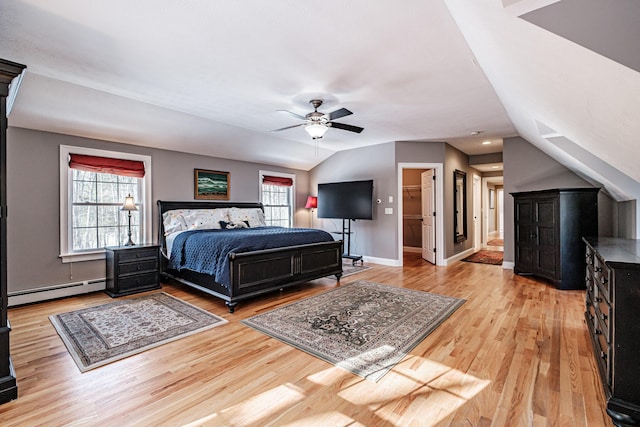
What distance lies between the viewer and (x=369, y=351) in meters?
2.44

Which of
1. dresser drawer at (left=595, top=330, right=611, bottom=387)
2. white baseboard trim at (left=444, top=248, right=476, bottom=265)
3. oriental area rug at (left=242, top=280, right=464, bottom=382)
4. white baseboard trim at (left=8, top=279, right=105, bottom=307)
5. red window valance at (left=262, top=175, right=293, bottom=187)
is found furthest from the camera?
red window valance at (left=262, top=175, right=293, bottom=187)

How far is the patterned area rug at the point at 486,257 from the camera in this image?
6338 millimetres

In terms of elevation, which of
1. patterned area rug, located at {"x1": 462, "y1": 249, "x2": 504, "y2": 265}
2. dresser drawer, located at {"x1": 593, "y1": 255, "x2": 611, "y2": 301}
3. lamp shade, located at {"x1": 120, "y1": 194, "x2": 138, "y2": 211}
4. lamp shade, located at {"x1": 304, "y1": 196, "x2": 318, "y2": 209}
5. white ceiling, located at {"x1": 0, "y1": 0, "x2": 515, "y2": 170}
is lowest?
patterned area rug, located at {"x1": 462, "y1": 249, "x2": 504, "y2": 265}

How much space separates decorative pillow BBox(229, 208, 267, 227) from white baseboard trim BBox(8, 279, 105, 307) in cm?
218

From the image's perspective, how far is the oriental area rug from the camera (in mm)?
2363

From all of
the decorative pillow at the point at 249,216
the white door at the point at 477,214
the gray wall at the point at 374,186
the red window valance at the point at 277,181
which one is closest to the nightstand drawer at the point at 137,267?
the decorative pillow at the point at 249,216

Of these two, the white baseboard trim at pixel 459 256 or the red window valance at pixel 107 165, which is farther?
the white baseboard trim at pixel 459 256

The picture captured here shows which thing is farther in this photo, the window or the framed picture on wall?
the window

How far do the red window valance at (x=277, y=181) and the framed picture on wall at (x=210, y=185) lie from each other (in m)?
0.94

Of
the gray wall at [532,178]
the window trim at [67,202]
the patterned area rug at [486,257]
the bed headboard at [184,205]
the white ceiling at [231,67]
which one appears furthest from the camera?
the patterned area rug at [486,257]

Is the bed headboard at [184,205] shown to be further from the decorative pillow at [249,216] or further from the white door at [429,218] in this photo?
the white door at [429,218]

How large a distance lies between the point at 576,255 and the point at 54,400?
5.77 meters

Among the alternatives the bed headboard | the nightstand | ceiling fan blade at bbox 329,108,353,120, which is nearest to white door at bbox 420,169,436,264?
ceiling fan blade at bbox 329,108,353,120

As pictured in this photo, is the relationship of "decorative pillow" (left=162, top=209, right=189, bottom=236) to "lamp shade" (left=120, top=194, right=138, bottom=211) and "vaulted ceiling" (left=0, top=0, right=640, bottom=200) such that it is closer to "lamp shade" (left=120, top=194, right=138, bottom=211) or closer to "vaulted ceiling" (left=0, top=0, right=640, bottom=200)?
"lamp shade" (left=120, top=194, right=138, bottom=211)
